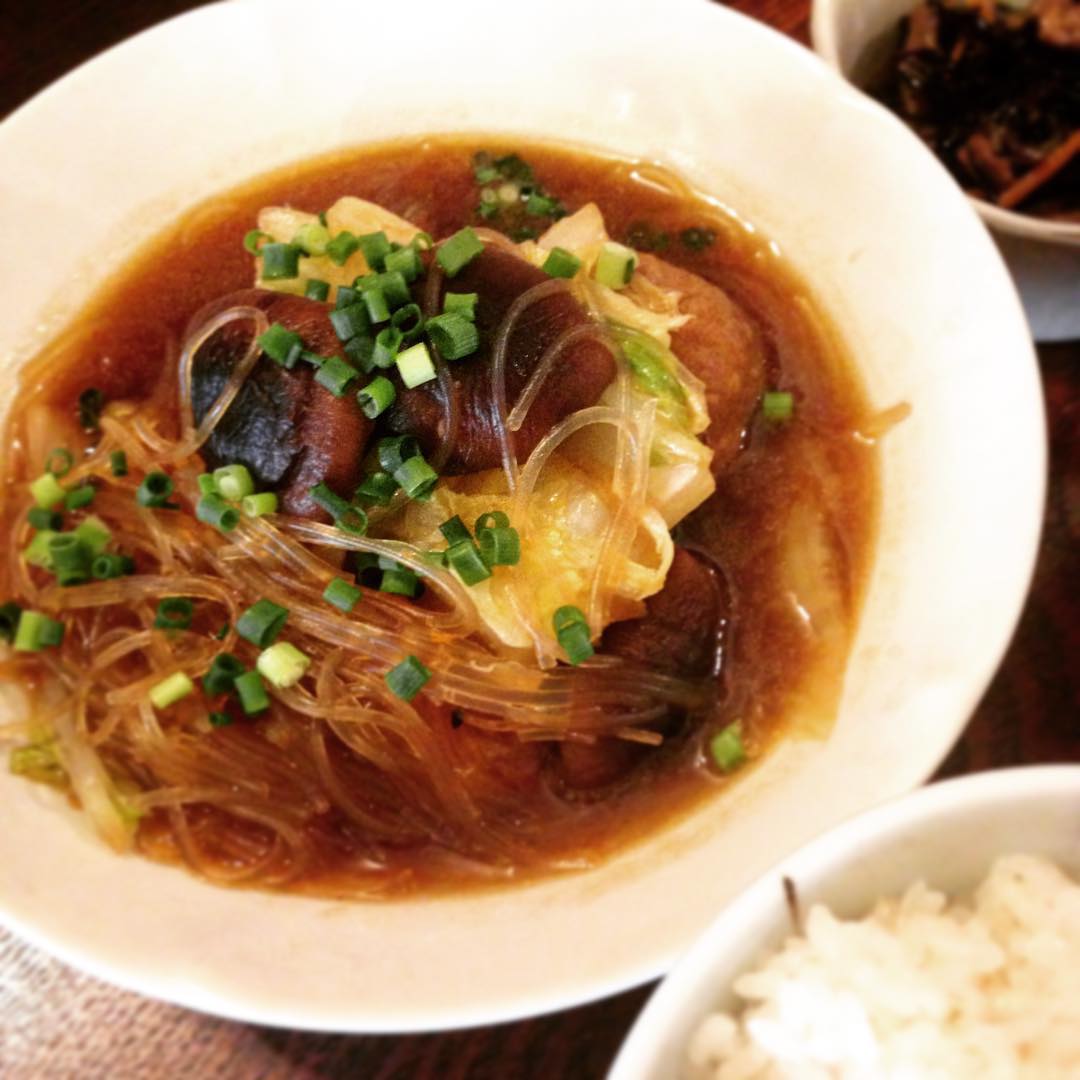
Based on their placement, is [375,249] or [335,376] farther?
[375,249]

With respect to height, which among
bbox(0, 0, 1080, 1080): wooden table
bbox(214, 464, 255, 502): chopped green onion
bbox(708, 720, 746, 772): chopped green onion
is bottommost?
bbox(0, 0, 1080, 1080): wooden table

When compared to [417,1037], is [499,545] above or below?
above

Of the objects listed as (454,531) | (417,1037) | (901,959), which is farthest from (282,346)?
(901,959)

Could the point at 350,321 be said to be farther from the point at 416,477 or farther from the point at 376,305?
the point at 416,477

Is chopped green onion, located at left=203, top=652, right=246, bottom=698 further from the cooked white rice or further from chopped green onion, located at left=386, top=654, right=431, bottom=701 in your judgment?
the cooked white rice

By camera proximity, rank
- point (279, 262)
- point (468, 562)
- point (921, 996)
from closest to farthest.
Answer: point (921, 996) → point (468, 562) → point (279, 262)

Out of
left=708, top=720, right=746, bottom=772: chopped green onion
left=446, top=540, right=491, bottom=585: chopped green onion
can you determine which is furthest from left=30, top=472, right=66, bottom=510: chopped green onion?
left=708, top=720, right=746, bottom=772: chopped green onion
